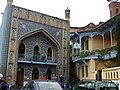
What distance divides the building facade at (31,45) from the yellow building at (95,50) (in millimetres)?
2283

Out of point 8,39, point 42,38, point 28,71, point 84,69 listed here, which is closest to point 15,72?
point 28,71

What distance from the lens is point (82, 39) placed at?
89.2ft

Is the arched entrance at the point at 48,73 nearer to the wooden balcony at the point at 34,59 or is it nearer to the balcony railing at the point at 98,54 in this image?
the wooden balcony at the point at 34,59

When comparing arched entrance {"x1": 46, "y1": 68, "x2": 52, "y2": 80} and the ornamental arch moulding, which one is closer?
the ornamental arch moulding

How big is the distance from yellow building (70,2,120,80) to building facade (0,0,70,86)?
228 centimetres

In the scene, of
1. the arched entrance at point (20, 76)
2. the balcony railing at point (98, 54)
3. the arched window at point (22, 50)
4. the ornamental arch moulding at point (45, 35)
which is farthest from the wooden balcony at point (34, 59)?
the balcony railing at point (98, 54)

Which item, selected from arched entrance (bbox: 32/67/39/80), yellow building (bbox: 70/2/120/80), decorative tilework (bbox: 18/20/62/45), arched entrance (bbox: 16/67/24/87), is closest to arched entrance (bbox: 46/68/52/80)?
arched entrance (bbox: 32/67/39/80)

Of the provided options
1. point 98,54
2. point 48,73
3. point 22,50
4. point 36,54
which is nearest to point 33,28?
point 22,50

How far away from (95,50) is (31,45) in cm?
790

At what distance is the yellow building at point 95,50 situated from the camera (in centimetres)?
2166

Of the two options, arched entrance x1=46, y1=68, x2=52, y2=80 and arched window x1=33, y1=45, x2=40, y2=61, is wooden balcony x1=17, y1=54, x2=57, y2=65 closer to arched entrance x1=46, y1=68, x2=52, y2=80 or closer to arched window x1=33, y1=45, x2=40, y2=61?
arched window x1=33, y1=45, x2=40, y2=61

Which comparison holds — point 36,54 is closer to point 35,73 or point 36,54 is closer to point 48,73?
point 35,73

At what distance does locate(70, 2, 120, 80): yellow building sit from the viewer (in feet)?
71.1

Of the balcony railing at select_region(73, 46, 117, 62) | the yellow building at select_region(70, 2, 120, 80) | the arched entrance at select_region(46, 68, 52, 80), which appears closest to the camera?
the balcony railing at select_region(73, 46, 117, 62)
